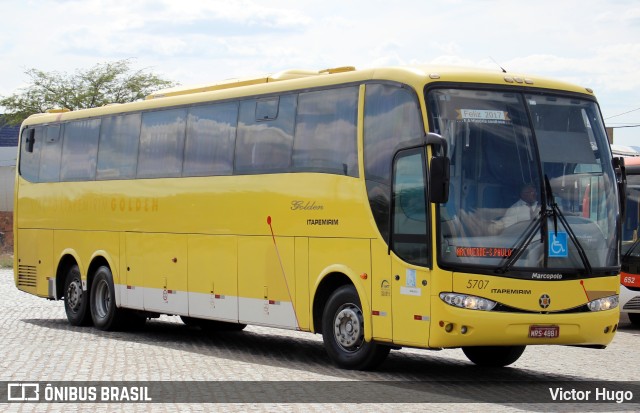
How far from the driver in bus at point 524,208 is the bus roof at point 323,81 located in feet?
4.50

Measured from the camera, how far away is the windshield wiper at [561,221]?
1445 centimetres

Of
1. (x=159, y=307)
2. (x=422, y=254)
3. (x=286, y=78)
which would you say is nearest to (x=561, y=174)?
(x=422, y=254)

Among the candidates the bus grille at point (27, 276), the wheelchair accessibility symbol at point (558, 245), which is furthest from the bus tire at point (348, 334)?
the bus grille at point (27, 276)

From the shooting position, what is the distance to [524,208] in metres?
14.3

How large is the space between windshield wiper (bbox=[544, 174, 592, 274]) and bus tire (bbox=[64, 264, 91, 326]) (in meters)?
10.6

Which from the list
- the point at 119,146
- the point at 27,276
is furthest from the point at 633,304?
the point at 27,276

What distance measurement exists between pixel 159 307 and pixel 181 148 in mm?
2557

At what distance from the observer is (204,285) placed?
19094 millimetres

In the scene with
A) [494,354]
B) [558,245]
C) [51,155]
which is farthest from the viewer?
[51,155]

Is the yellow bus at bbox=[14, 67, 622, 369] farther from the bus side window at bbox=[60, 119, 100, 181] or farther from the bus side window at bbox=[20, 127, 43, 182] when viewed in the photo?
the bus side window at bbox=[20, 127, 43, 182]

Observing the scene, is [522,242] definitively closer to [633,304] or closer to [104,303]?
[104,303]

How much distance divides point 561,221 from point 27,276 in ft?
43.9

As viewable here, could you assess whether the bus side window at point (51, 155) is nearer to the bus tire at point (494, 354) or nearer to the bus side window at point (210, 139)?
the bus side window at point (210, 139)

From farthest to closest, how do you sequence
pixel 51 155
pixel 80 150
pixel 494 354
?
pixel 51 155 → pixel 80 150 → pixel 494 354
